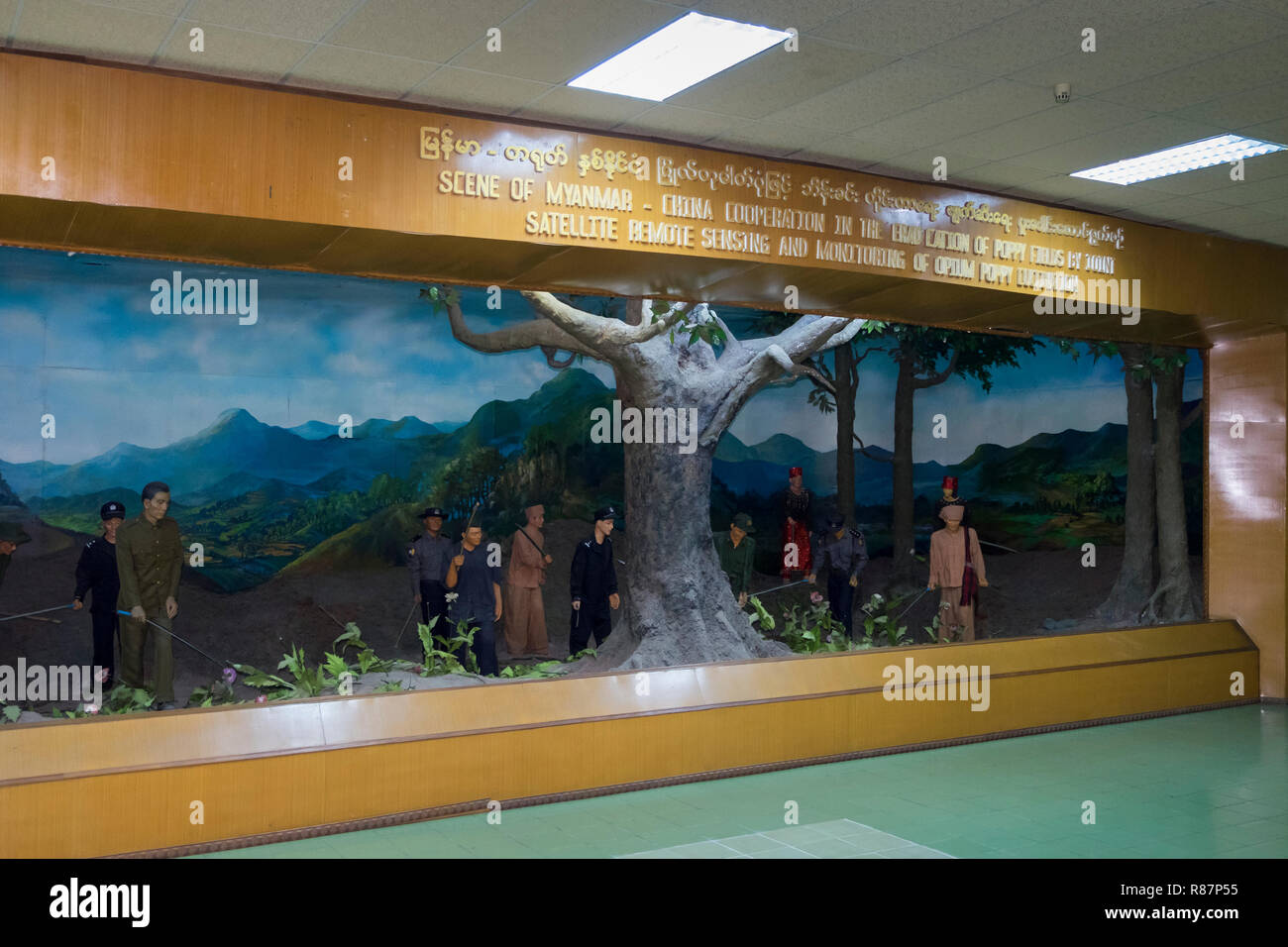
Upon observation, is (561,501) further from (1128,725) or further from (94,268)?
(1128,725)

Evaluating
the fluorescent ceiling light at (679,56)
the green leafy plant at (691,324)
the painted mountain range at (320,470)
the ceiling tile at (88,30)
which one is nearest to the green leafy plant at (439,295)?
the green leafy plant at (691,324)

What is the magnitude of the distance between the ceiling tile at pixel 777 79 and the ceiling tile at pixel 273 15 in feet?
5.37

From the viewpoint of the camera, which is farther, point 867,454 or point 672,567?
point 867,454

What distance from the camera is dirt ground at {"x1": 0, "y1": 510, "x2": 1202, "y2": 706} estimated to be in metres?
11.3

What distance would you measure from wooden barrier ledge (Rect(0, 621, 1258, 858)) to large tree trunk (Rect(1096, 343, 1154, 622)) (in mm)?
4237

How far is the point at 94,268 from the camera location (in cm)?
1184

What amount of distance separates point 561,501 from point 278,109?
10.6 meters

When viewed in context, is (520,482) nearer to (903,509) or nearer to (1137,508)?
(903,509)

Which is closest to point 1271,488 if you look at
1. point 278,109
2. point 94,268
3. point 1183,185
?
point 1183,185

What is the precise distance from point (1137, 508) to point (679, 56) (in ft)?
31.0

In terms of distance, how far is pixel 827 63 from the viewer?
186 inches

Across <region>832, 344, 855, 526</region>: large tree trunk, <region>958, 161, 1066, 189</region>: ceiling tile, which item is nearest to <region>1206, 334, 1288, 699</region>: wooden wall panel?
<region>958, 161, 1066, 189</region>: ceiling tile

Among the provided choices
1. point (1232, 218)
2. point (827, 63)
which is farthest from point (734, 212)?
point (1232, 218)

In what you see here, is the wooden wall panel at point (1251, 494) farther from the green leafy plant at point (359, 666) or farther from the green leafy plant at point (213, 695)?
the green leafy plant at point (213, 695)
